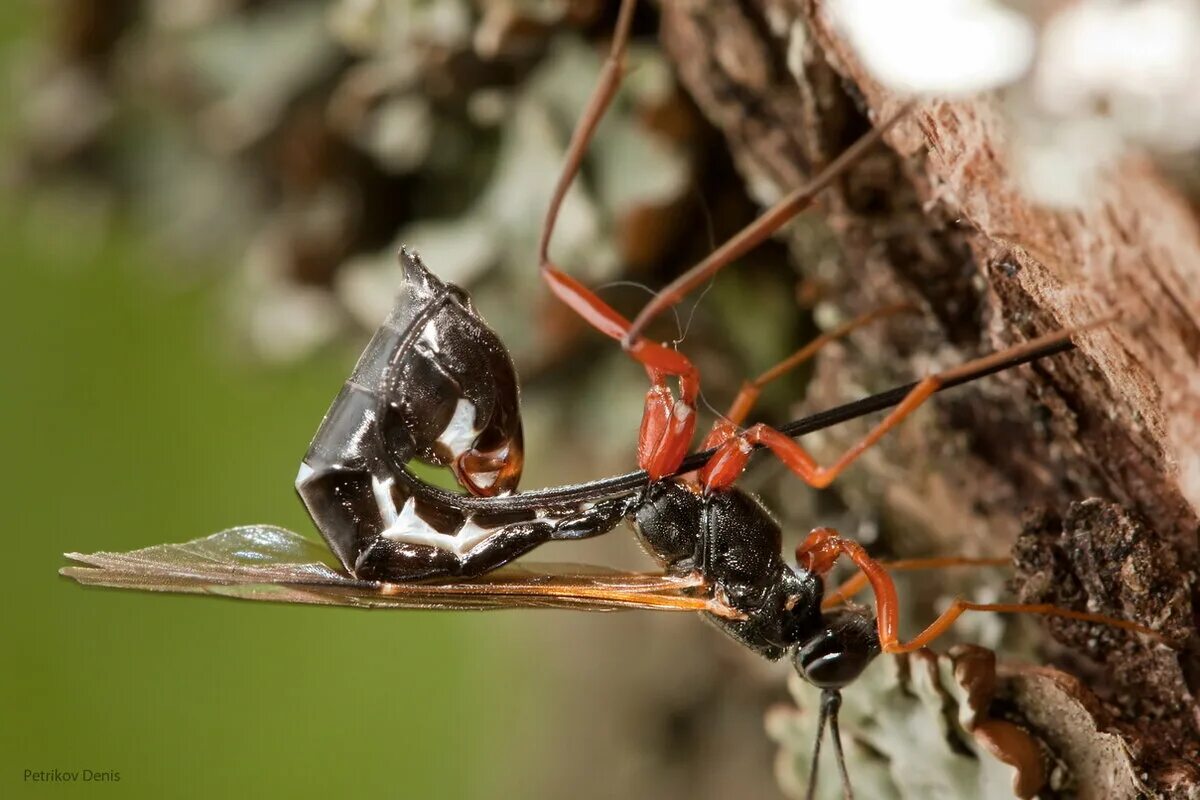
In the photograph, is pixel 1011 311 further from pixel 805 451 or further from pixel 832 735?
pixel 832 735

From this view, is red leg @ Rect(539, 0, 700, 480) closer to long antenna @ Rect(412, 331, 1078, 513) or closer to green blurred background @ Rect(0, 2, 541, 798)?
long antenna @ Rect(412, 331, 1078, 513)

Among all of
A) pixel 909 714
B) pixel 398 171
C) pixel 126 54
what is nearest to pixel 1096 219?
pixel 909 714

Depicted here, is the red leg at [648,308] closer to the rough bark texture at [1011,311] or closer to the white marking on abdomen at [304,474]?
the rough bark texture at [1011,311]

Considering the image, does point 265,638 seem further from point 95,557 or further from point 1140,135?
point 1140,135

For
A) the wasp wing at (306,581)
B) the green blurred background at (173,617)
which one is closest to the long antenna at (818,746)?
the wasp wing at (306,581)

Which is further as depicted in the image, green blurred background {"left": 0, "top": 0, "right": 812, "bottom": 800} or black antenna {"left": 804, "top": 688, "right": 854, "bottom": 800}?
green blurred background {"left": 0, "top": 0, "right": 812, "bottom": 800}

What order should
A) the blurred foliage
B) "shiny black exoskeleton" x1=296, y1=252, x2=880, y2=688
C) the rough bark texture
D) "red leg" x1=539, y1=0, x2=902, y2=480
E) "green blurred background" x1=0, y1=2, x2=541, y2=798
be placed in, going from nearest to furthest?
the rough bark texture, "red leg" x1=539, y1=0, x2=902, y2=480, "shiny black exoskeleton" x1=296, y1=252, x2=880, y2=688, the blurred foliage, "green blurred background" x1=0, y1=2, x2=541, y2=798

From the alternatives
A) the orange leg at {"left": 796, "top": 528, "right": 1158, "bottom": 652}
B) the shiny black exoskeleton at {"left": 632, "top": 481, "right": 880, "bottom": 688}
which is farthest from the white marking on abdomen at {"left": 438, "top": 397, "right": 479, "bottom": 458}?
the orange leg at {"left": 796, "top": 528, "right": 1158, "bottom": 652}
